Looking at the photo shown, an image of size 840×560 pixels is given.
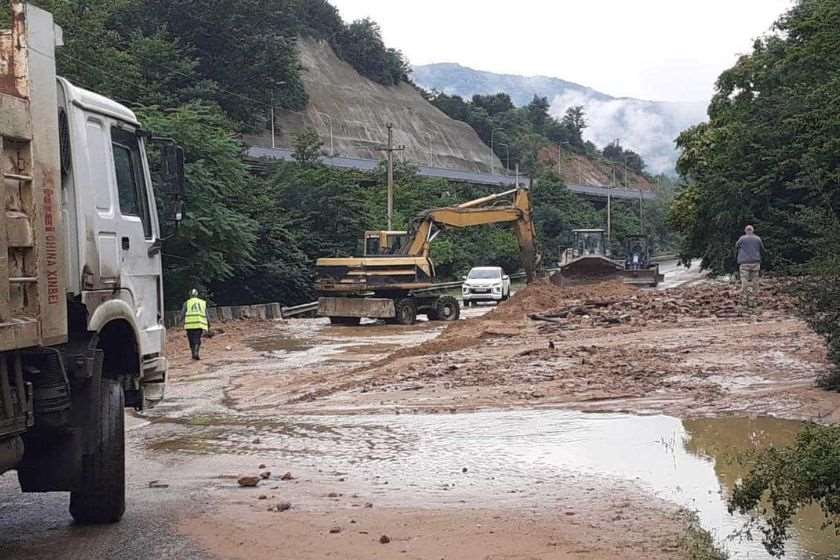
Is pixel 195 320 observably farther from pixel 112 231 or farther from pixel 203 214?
pixel 112 231

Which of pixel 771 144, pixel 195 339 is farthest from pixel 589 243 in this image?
pixel 195 339

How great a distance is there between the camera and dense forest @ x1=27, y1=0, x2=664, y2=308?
102 feet

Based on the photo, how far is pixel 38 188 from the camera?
6070mm

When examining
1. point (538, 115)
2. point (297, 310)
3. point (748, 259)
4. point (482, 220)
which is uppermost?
point (538, 115)

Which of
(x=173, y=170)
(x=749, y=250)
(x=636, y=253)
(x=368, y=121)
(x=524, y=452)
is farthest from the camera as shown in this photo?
(x=368, y=121)

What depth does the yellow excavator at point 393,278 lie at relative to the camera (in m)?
30.1

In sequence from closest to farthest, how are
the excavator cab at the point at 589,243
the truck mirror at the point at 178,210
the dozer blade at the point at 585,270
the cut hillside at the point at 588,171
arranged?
the truck mirror at the point at 178,210, the dozer blade at the point at 585,270, the excavator cab at the point at 589,243, the cut hillside at the point at 588,171

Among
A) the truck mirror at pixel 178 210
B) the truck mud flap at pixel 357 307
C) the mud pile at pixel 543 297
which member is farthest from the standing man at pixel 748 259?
the truck mirror at pixel 178 210

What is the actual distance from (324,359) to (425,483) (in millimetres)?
12231

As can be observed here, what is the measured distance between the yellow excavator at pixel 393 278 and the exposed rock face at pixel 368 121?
42.3 metres

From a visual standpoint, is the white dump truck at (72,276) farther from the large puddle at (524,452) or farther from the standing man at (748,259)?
the standing man at (748,259)

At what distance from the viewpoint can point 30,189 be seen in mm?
6000

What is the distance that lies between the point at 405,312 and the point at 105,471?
2334cm

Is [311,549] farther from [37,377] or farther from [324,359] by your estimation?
[324,359]
